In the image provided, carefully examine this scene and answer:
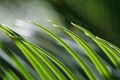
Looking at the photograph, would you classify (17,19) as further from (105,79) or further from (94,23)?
(105,79)

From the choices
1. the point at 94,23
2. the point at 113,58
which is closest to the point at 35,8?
the point at 94,23

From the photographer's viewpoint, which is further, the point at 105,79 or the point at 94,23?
the point at 94,23

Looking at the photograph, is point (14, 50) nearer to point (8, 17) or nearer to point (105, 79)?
point (8, 17)

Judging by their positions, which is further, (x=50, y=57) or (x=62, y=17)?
(x=62, y=17)

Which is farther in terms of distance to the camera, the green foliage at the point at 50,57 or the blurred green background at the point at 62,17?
the blurred green background at the point at 62,17

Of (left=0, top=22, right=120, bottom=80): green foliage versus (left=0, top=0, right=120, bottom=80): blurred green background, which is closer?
(left=0, top=22, right=120, bottom=80): green foliage

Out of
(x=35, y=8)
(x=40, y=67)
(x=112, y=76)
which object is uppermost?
(x=35, y=8)

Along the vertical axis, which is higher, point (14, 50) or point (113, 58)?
point (14, 50)

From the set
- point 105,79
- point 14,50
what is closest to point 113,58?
point 105,79

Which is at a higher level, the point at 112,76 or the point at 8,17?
the point at 8,17
